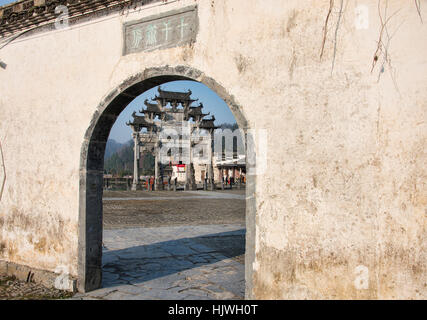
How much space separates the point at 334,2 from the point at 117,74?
2.47 meters

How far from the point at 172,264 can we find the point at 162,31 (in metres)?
3.34

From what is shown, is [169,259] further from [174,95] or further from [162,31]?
[174,95]

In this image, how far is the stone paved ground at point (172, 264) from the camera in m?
4.12

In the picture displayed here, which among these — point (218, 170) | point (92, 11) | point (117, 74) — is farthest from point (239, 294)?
point (218, 170)

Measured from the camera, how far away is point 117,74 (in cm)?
415

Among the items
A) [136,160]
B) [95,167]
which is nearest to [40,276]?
[95,167]

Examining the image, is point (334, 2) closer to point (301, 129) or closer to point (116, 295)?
point (301, 129)

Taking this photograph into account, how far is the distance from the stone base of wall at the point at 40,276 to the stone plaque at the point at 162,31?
279 cm

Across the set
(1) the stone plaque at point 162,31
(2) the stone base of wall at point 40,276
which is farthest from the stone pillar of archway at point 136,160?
(1) the stone plaque at point 162,31

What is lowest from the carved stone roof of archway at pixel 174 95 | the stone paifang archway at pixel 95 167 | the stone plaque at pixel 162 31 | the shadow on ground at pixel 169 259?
the shadow on ground at pixel 169 259

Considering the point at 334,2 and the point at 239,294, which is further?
the point at 239,294

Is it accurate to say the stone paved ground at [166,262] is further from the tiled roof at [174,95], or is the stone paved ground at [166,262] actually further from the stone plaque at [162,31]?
the tiled roof at [174,95]

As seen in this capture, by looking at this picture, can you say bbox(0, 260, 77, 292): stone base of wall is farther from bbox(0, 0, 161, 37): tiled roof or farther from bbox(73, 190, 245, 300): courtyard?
bbox(0, 0, 161, 37): tiled roof

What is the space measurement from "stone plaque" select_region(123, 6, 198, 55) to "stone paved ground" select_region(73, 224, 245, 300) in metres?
2.80
